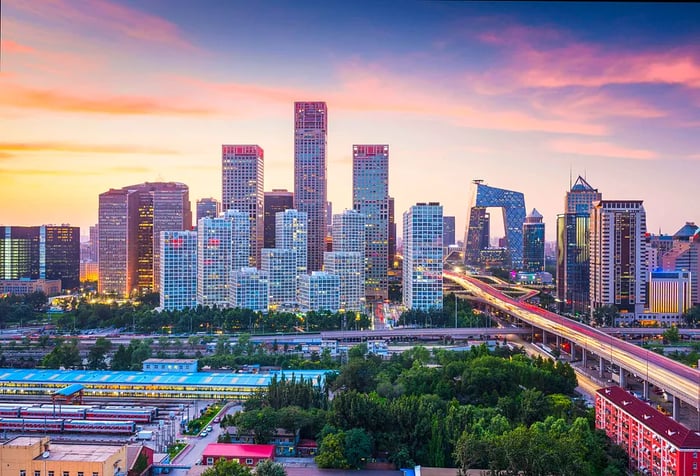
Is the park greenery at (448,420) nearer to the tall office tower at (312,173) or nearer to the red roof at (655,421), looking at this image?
the red roof at (655,421)

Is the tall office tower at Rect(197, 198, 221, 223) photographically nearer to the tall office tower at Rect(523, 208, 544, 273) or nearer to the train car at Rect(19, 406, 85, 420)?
the tall office tower at Rect(523, 208, 544, 273)

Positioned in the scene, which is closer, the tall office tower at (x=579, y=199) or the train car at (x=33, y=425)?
the train car at (x=33, y=425)

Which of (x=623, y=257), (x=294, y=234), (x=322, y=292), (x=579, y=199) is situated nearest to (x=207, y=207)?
(x=294, y=234)

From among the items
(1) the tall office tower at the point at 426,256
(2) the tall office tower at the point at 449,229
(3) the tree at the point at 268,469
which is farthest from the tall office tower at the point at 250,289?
(2) the tall office tower at the point at 449,229

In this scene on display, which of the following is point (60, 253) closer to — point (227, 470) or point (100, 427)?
point (100, 427)

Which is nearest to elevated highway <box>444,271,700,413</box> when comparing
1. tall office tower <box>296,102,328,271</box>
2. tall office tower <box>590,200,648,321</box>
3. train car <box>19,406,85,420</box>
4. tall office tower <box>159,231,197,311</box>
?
tall office tower <box>590,200,648,321</box>

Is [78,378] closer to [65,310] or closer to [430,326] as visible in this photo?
[430,326]

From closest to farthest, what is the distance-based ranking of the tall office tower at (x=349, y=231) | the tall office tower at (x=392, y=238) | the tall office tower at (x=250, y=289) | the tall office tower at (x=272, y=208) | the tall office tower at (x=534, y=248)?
the tall office tower at (x=250, y=289), the tall office tower at (x=349, y=231), the tall office tower at (x=272, y=208), the tall office tower at (x=392, y=238), the tall office tower at (x=534, y=248)

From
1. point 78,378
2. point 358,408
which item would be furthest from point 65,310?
point 358,408
